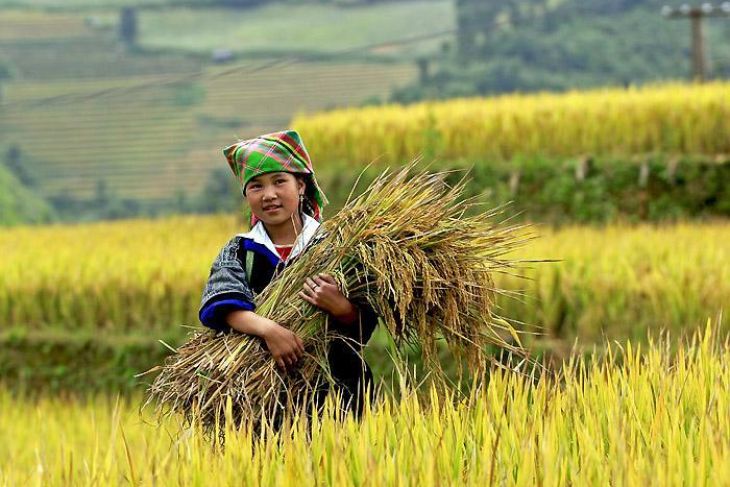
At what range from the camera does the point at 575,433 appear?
3553mm

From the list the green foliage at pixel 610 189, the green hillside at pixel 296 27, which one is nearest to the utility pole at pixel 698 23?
the green foliage at pixel 610 189

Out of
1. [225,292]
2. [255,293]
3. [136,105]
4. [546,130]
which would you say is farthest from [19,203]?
[225,292]

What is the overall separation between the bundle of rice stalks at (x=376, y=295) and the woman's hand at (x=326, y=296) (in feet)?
0.09

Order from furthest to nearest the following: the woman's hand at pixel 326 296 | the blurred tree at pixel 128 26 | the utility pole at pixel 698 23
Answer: the blurred tree at pixel 128 26, the utility pole at pixel 698 23, the woman's hand at pixel 326 296

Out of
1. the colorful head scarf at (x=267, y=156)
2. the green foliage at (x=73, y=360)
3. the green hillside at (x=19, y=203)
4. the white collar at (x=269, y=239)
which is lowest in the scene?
the green hillside at (x=19, y=203)

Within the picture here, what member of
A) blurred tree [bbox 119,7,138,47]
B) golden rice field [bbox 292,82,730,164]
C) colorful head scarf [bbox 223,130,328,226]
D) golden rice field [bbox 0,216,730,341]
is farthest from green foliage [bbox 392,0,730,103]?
colorful head scarf [bbox 223,130,328,226]

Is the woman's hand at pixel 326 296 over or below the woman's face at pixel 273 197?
below

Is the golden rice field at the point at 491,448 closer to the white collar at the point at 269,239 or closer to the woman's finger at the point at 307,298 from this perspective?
the woman's finger at the point at 307,298

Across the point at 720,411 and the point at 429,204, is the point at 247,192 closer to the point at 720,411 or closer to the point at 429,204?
the point at 429,204

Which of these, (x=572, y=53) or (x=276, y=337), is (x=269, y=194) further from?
(x=572, y=53)

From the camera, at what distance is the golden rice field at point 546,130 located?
12.6m

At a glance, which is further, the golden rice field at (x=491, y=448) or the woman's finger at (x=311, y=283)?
the woman's finger at (x=311, y=283)

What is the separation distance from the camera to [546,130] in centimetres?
Result: 1290

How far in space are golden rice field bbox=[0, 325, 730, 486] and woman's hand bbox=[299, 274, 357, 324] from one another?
373mm
